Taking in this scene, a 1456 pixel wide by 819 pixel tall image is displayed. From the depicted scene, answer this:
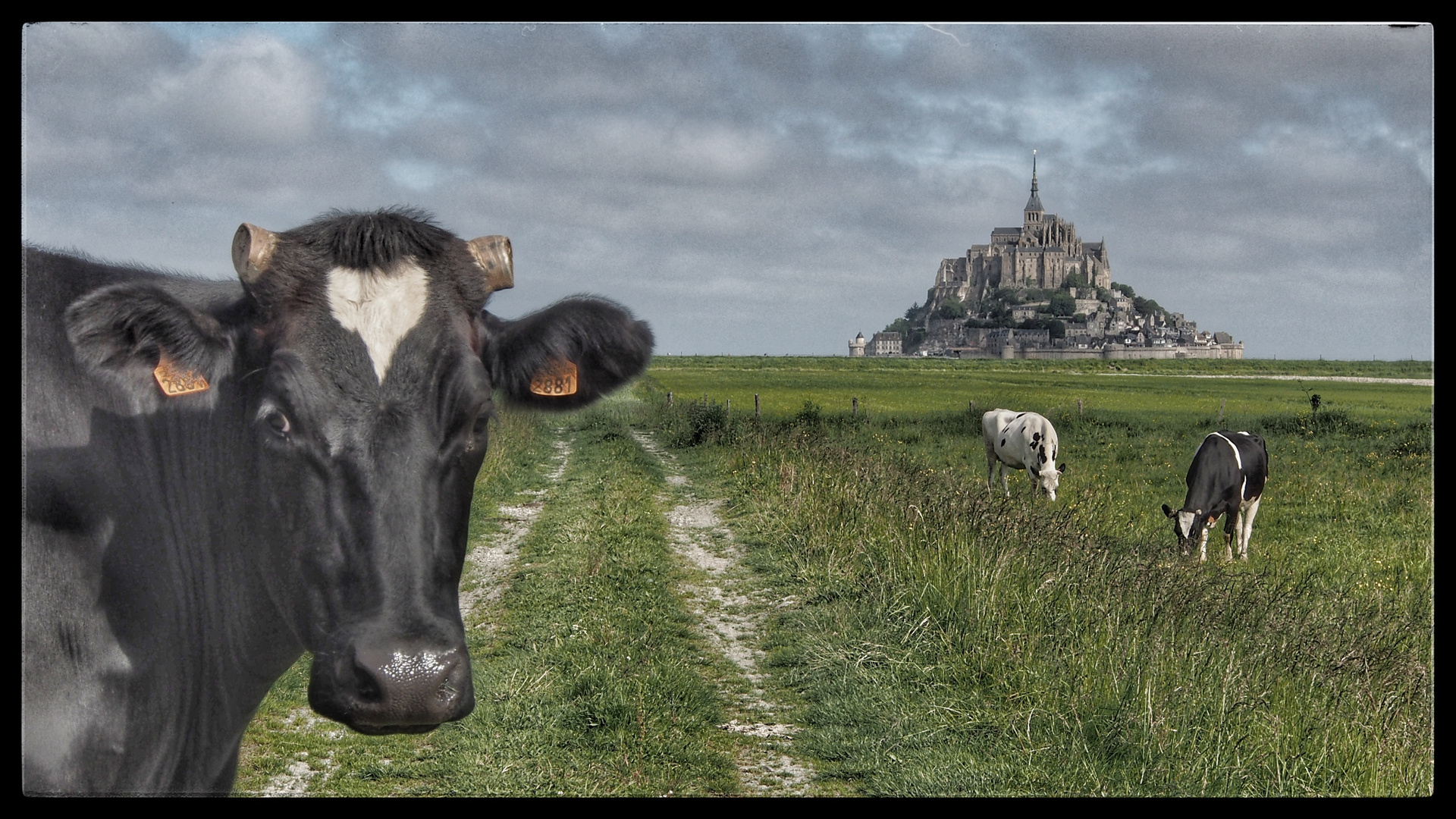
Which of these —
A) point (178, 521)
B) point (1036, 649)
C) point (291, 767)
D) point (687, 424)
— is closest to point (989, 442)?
point (687, 424)

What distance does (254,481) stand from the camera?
279 centimetres

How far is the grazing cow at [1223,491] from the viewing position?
1273 centimetres

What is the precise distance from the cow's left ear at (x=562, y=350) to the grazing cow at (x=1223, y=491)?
36.6 ft

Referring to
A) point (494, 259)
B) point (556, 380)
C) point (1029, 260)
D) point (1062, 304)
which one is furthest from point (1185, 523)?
point (1062, 304)

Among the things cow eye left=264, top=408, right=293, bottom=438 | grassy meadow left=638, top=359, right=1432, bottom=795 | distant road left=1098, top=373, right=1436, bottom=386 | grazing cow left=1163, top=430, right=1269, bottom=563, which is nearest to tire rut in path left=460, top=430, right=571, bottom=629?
grassy meadow left=638, top=359, right=1432, bottom=795

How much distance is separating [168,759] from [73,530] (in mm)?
820

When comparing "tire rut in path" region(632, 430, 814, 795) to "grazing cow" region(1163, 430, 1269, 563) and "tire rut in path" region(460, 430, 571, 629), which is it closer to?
"tire rut in path" region(460, 430, 571, 629)

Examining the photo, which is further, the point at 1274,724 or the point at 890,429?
the point at 890,429

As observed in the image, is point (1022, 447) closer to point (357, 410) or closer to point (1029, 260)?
point (1029, 260)

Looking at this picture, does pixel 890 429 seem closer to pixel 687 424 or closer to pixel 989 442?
pixel 687 424

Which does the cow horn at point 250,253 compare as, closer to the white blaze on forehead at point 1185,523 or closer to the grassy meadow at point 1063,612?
the grassy meadow at point 1063,612

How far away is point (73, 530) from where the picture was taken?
2926 mm

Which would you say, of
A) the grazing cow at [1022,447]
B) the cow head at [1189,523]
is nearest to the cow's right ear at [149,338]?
the cow head at [1189,523]

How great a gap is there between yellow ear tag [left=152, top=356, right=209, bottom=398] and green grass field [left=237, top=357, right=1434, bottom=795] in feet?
4.03
